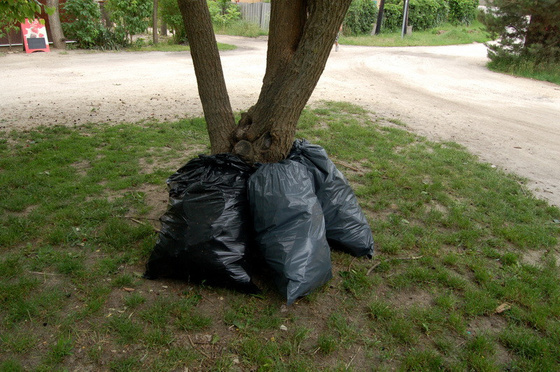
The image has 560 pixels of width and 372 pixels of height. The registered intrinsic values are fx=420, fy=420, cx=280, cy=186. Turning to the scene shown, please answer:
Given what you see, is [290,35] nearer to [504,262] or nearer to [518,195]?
[504,262]

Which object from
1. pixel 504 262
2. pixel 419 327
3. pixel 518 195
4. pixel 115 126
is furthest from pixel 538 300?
pixel 115 126

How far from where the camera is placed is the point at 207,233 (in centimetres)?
270

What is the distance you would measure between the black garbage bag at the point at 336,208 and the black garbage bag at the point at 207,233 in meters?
0.61

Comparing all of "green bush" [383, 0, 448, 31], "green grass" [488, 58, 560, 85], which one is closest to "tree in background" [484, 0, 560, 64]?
"green grass" [488, 58, 560, 85]

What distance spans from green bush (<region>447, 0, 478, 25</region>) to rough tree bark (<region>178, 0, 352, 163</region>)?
113ft

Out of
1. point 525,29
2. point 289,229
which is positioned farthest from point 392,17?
point 289,229

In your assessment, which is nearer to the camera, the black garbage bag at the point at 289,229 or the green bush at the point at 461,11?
the black garbage bag at the point at 289,229

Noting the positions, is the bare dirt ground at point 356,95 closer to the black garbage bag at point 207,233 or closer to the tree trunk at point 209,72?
the tree trunk at point 209,72

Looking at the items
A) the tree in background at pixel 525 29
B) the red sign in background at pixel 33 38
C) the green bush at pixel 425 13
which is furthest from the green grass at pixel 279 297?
the green bush at pixel 425 13

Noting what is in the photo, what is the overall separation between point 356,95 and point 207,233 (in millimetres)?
7314

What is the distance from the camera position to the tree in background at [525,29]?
1280cm

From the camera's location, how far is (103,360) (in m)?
2.24

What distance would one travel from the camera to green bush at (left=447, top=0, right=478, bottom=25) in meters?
32.9

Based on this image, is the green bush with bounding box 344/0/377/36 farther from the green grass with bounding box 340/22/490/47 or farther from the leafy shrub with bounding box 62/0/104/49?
the leafy shrub with bounding box 62/0/104/49
